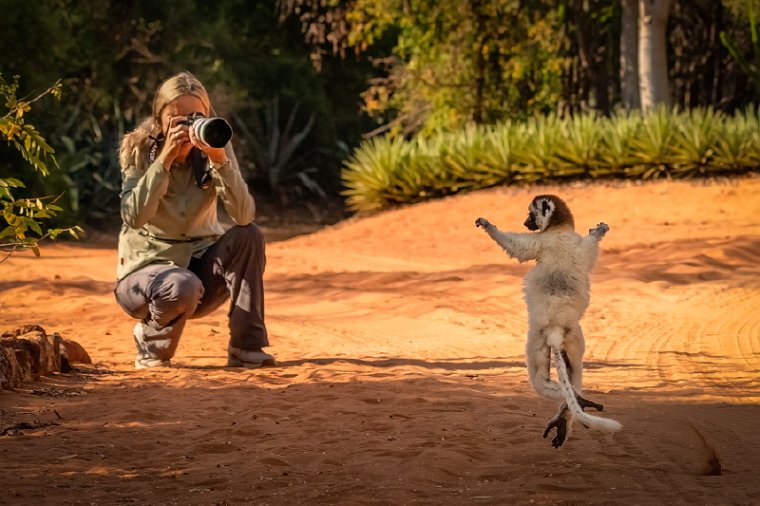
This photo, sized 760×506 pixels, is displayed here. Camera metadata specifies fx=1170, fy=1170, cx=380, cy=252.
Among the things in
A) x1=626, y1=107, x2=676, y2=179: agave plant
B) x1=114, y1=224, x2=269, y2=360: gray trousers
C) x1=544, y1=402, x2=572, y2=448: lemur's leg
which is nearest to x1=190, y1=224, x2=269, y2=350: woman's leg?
x1=114, y1=224, x2=269, y2=360: gray trousers

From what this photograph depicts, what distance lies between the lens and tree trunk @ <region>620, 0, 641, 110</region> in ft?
71.9

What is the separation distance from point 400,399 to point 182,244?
6.51 ft

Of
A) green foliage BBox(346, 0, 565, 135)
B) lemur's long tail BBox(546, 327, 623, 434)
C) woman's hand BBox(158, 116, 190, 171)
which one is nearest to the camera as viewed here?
lemur's long tail BBox(546, 327, 623, 434)

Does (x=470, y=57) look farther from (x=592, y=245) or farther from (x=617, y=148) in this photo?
(x=592, y=245)

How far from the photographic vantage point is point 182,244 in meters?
7.55

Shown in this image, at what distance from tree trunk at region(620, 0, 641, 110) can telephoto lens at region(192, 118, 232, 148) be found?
16141mm

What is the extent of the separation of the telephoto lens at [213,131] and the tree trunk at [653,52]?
49.1ft

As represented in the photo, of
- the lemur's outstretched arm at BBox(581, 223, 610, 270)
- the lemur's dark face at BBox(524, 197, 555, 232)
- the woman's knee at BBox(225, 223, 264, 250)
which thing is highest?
the lemur's dark face at BBox(524, 197, 555, 232)

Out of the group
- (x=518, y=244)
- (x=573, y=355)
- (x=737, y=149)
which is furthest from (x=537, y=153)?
(x=573, y=355)

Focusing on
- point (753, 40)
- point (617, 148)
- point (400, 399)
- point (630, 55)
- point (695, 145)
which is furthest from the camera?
point (630, 55)

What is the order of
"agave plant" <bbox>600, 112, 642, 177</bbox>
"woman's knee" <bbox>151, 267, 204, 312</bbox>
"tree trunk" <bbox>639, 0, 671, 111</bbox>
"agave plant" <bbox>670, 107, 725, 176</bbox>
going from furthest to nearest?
1. "tree trunk" <bbox>639, 0, 671, 111</bbox>
2. "agave plant" <bbox>600, 112, 642, 177</bbox>
3. "agave plant" <bbox>670, 107, 725, 176</bbox>
4. "woman's knee" <bbox>151, 267, 204, 312</bbox>

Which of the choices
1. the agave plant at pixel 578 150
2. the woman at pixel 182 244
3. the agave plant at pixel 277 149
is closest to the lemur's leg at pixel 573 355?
the woman at pixel 182 244

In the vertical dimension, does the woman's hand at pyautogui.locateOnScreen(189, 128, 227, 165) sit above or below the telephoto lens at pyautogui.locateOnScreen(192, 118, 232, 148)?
below

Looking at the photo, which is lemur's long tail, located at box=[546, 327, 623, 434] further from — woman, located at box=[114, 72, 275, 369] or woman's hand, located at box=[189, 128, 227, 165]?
woman, located at box=[114, 72, 275, 369]
